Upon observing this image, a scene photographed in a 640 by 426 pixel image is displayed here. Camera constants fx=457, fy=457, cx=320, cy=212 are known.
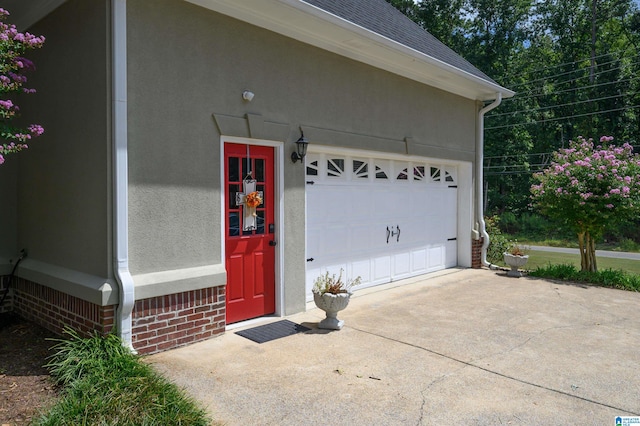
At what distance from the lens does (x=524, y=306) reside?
22.8 feet

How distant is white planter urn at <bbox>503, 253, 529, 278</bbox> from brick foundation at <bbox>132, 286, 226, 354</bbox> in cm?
655

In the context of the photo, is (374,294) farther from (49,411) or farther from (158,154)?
(49,411)

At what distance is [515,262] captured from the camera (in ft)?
30.9

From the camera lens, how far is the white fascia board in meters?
5.44

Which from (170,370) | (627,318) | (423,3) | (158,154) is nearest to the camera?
(170,370)

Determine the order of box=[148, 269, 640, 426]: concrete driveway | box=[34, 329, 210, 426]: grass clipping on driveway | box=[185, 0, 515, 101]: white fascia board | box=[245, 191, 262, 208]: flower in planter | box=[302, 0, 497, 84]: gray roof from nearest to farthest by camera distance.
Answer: box=[34, 329, 210, 426]: grass clipping on driveway
box=[148, 269, 640, 426]: concrete driveway
box=[185, 0, 515, 101]: white fascia board
box=[245, 191, 262, 208]: flower in planter
box=[302, 0, 497, 84]: gray roof

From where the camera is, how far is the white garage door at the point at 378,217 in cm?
704

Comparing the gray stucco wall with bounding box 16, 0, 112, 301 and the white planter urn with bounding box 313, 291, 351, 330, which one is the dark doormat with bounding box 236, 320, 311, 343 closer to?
the white planter urn with bounding box 313, 291, 351, 330

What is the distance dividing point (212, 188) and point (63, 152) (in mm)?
1744

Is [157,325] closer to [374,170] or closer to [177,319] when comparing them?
[177,319]

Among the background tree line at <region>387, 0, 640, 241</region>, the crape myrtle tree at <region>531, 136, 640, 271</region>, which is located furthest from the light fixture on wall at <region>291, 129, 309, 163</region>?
the background tree line at <region>387, 0, 640, 241</region>

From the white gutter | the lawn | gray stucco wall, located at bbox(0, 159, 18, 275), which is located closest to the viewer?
the white gutter

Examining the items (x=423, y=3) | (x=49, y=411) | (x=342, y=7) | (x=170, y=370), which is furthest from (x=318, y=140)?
(x=423, y=3)

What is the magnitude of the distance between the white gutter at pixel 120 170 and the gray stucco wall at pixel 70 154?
0.12 meters
